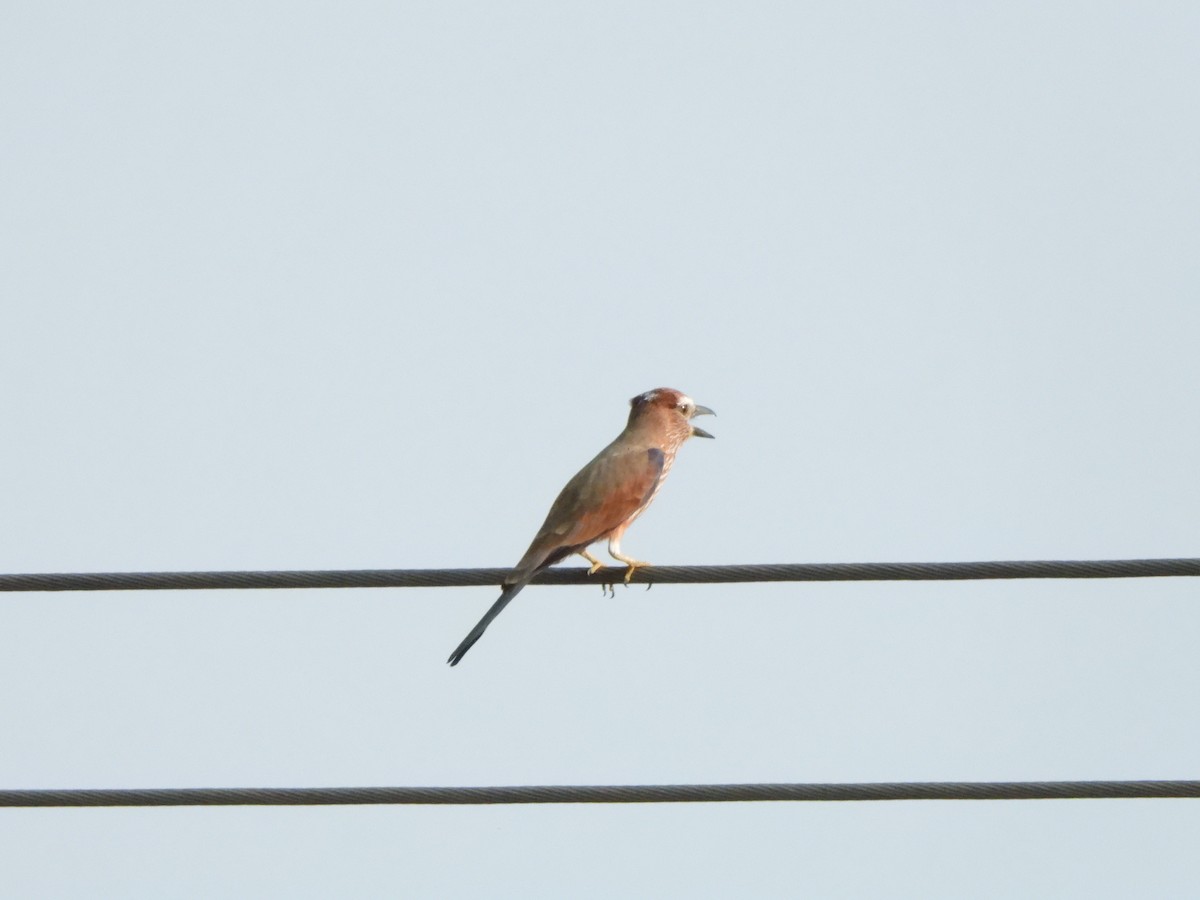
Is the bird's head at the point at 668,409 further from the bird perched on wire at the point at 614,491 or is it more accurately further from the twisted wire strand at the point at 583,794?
the twisted wire strand at the point at 583,794

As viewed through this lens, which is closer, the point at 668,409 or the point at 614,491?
the point at 614,491

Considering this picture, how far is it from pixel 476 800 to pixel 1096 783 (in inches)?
79.4

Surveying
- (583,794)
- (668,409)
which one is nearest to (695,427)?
(668,409)

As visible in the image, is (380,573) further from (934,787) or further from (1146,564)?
(1146,564)

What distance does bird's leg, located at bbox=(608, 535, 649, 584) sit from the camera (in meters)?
9.07

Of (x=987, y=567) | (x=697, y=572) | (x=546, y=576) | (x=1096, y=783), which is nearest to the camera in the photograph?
(x=1096, y=783)

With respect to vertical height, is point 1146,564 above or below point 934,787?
above

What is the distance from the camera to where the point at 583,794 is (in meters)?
6.51

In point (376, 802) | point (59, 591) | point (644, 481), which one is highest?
point (644, 481)

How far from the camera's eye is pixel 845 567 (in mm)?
6961

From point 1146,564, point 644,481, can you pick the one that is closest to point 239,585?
point 1146,564

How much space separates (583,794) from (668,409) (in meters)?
4.78

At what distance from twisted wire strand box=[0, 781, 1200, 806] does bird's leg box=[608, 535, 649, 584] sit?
2.49 metres

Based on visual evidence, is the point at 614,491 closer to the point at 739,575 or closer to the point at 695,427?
the point at 695,427
